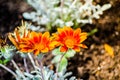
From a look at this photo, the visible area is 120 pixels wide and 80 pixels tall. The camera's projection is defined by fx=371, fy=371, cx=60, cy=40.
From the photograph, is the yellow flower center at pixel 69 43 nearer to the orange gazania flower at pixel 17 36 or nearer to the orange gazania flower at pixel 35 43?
the orange gazania flower at pixel 35 43

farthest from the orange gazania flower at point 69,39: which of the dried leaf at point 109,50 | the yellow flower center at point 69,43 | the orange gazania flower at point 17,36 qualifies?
the dried leaf at point 109,50

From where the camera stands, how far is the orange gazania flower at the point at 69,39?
1236 millimetres

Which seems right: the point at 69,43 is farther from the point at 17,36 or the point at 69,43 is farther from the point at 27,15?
the point at 27,15

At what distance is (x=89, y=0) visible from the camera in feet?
6.42

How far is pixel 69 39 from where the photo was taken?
1267 millimetres

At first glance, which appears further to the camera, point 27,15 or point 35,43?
point 27,15

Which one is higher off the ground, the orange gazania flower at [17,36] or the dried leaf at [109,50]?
the dried leaf at [109,50]

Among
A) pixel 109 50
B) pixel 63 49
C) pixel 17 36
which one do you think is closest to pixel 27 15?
pixel 109 50

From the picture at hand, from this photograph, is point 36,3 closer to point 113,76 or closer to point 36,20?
point 36,20

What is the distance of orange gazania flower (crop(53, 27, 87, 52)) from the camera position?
1.24 meters

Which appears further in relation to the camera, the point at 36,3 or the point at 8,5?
the point at 8,5

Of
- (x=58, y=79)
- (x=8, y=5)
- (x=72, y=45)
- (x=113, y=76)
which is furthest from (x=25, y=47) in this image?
(x=8, y=5)

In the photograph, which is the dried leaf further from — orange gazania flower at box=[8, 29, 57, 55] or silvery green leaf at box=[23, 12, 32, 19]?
orange gazania flower at box=[8, 29, 57, 55]

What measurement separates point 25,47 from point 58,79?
351mm
